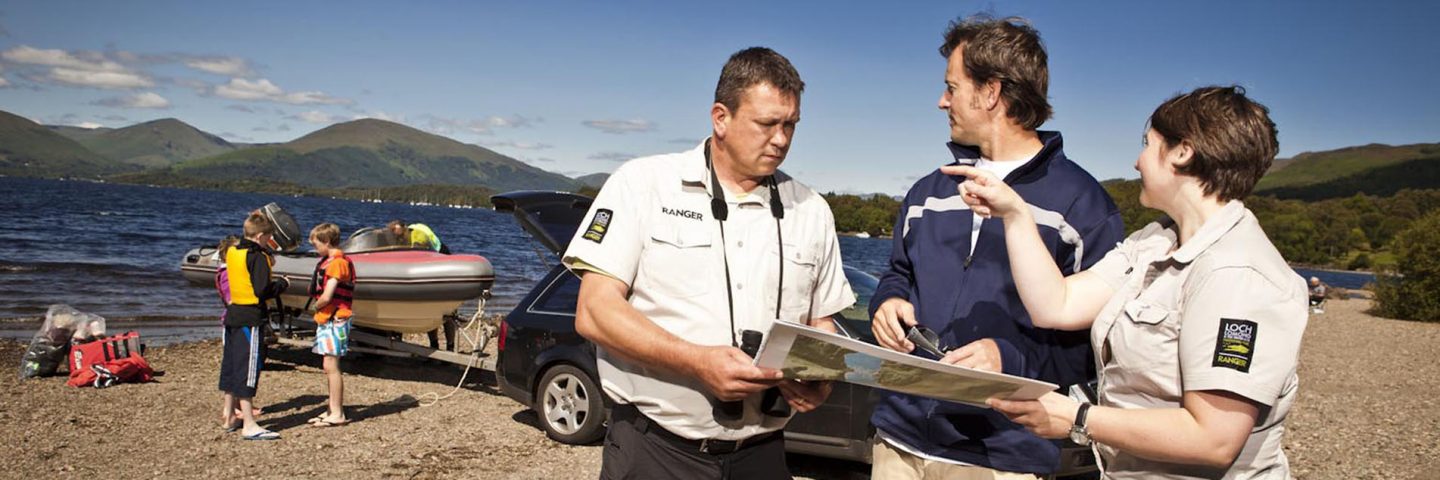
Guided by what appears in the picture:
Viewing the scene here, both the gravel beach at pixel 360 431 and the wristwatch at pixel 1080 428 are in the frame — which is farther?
the gravel beach at pixel 360 431

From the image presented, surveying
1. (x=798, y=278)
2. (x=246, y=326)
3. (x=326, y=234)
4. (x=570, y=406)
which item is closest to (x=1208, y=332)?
(x=798, y=278)

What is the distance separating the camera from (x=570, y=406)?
23.7ft

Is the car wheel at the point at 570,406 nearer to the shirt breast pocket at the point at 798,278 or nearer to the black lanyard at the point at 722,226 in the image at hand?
the shirt breast pocket at the point at 798,278

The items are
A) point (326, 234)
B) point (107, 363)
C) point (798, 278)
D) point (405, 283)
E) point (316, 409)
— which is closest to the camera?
point (798, 278)

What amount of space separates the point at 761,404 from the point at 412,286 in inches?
306

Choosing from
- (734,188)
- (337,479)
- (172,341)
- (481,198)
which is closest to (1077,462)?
(734,188)

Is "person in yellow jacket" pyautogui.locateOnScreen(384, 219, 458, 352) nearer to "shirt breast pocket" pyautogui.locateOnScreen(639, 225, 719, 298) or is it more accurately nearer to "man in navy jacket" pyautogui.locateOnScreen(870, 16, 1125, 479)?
"shirt breast pocket" pyautogui.locateOnScreen(639, 225, 719, 298)

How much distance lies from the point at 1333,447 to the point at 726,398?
789 centimetres

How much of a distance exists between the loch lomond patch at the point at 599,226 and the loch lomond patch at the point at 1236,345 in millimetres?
1599

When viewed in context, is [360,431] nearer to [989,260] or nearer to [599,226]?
[599,226]

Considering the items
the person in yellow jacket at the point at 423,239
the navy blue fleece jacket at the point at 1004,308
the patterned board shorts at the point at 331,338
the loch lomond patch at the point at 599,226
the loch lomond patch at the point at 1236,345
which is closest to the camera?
the loch lomond patch at the point at 1236,345

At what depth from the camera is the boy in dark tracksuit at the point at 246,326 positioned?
704 cm

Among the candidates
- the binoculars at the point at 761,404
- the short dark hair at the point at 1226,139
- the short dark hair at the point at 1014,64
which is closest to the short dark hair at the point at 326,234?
the binoculars at the point at 761,404

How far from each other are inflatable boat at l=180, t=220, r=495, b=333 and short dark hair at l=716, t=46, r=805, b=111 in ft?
25.2
